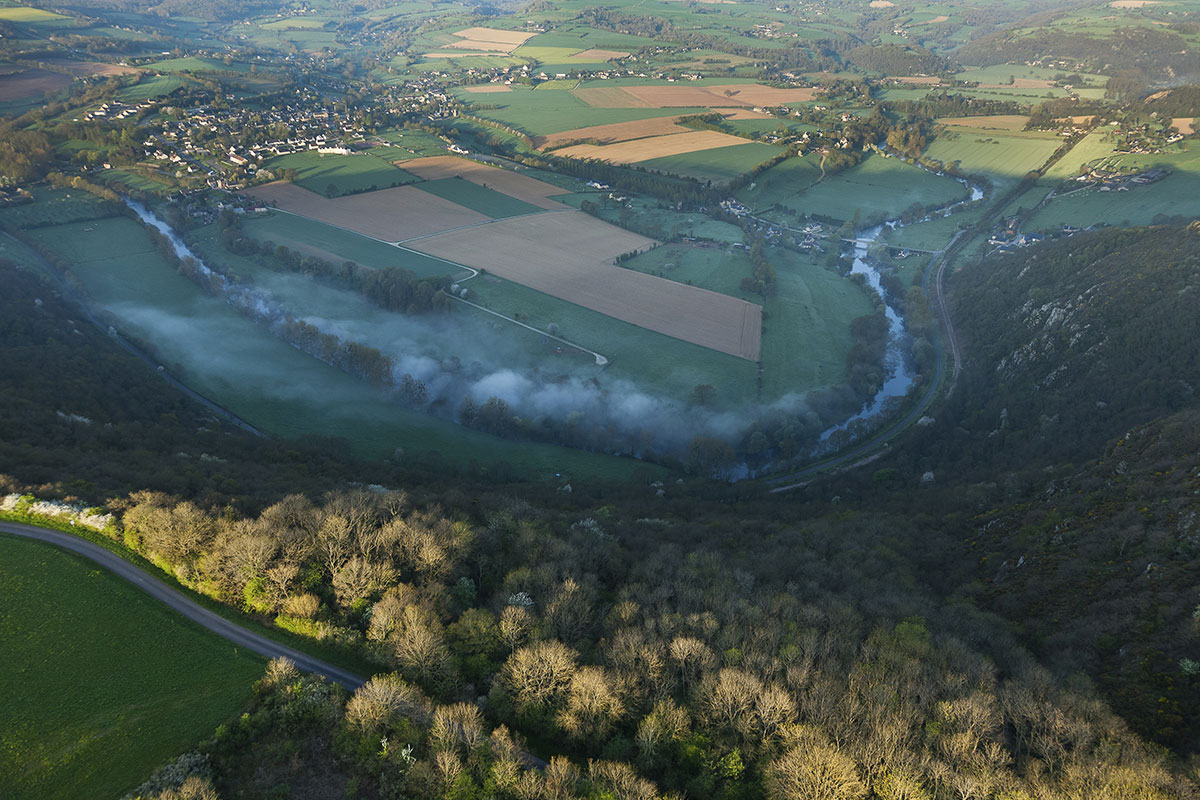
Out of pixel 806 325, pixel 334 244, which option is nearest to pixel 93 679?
pixel 806 325

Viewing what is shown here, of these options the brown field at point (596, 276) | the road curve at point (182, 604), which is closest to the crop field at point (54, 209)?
the brown field at point (596, 276)

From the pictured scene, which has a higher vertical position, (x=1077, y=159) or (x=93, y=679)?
(x=1077, y=159)

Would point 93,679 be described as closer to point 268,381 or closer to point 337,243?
point 268,381

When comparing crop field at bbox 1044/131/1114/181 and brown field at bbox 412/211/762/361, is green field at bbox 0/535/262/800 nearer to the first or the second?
brown field at bbox 412/211/762/361

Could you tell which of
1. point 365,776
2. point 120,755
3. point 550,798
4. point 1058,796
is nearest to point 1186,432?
point 1058,796

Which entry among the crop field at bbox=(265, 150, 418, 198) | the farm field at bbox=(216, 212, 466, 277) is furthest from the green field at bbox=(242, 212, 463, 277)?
the crop field at bbox=(265, 150, 418, 198)

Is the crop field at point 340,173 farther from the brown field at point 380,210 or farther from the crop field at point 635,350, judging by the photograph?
the crop field at point 635,350

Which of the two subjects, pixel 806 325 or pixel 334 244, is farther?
Answer: pixel 334 244
